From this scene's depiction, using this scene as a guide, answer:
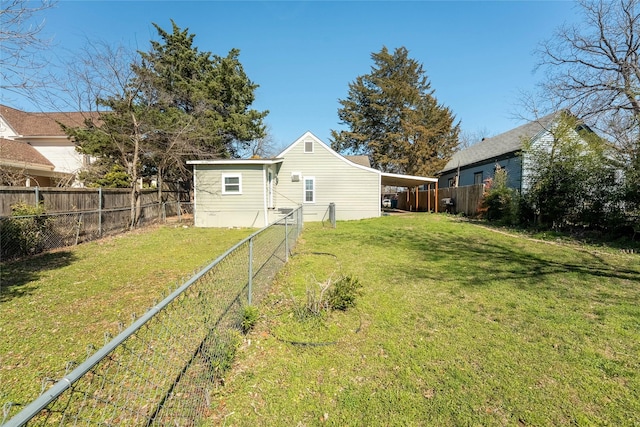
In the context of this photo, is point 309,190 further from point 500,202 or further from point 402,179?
point 500,202

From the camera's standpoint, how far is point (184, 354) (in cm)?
312

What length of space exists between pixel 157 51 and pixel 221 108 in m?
5.50

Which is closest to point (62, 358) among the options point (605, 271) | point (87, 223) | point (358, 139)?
point (87, 223)

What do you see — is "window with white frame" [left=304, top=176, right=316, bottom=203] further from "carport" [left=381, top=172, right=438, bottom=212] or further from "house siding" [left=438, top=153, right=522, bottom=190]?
"house siding" [left=438, top=153, right=522, bottom=190]

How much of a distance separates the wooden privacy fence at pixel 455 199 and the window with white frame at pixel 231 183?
12.0 m

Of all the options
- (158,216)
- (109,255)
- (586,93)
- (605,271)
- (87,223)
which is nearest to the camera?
(605,271)

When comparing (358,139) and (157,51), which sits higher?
(157,51)

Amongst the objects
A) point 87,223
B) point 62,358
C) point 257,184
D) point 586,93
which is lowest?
point 62,358

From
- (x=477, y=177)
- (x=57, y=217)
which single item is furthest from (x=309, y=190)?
(x=477, y=177)

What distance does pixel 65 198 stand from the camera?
8.59m

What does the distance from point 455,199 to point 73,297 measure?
60.3ft

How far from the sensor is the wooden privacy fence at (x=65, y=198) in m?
7.14

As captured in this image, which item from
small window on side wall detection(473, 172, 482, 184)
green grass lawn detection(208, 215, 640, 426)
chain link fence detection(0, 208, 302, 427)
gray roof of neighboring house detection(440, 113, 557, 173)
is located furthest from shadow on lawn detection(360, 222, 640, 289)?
small window on side wall detection(473, 172, 482, 184)

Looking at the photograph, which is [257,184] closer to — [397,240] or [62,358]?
[397,240]
